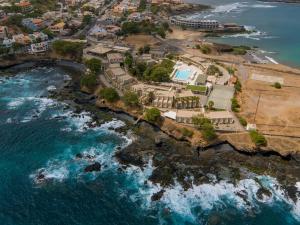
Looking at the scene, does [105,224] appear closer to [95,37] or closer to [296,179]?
[296,179]

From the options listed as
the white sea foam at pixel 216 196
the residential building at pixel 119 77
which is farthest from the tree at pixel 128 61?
the white sea foam at pixel 216 196

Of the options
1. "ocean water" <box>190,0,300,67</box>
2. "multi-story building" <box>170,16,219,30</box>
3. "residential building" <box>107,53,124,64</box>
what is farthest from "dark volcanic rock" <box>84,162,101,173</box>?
"multi-story building" <box>170,16,219,30</box>

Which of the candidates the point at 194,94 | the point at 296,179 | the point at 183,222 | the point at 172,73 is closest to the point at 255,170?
the point at 296,179

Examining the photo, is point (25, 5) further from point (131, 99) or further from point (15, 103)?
point (131, 99)

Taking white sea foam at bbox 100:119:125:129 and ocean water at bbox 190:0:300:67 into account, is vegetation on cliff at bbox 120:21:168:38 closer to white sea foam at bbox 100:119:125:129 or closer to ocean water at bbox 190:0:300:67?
ocean water at bbox 190:0:300:67

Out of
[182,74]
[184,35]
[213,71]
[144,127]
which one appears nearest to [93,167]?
[144,127]

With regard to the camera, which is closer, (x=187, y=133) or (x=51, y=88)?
(x=187, y=133)

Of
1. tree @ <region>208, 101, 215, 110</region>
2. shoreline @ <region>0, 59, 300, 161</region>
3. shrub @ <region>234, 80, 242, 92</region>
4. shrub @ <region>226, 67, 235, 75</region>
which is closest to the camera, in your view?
shoreline @ <region>0, 59, 300, 161</region>
